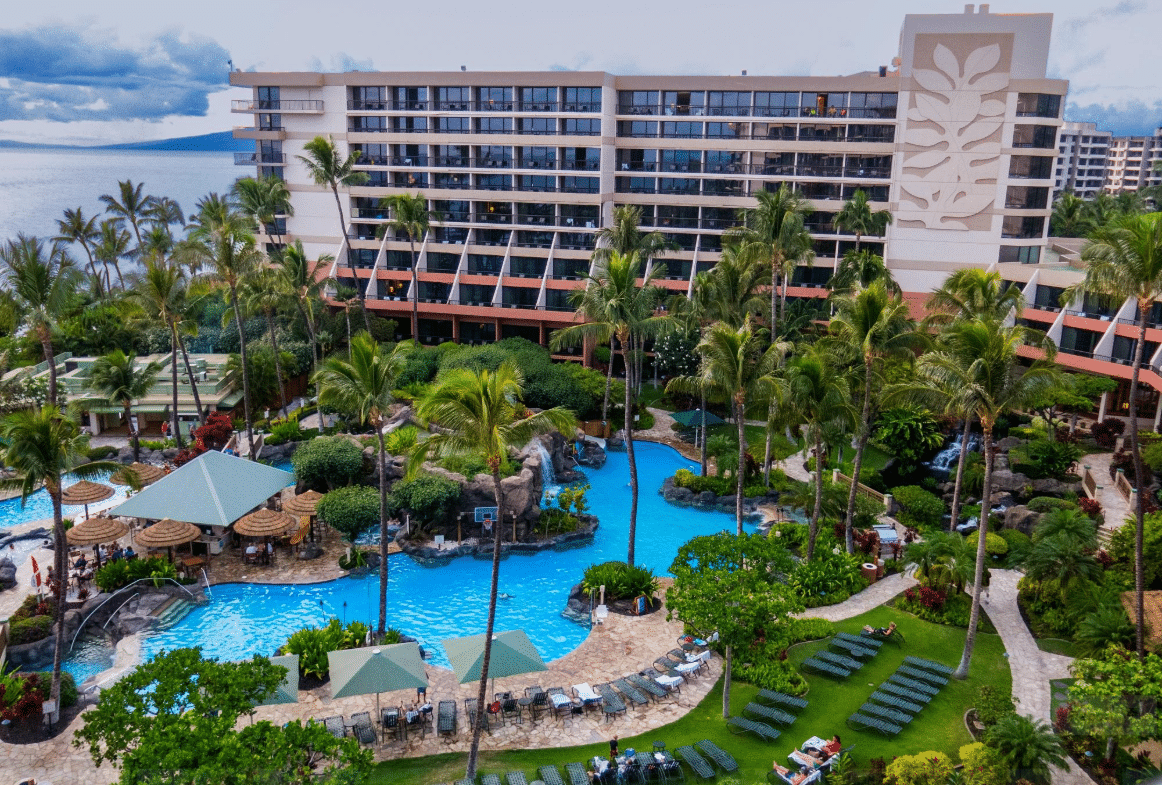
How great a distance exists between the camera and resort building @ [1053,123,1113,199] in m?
174

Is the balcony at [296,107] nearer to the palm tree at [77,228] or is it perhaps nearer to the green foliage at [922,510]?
the palm tree at [77,228]

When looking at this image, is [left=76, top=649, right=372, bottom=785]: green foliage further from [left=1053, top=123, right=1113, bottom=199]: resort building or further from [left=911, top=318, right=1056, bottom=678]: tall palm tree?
[left=1053, top=123, right=1113, bottom=199]: resort building

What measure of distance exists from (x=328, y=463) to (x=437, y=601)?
8.90 metres

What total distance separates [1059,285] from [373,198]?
48346 millimetres

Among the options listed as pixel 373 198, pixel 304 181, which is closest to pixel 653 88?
pixel 373 198

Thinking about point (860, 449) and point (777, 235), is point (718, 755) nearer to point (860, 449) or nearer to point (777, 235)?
point (860, 449)

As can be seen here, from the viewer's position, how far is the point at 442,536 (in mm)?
36094

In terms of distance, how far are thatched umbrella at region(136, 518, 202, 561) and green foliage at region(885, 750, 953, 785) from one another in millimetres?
25816

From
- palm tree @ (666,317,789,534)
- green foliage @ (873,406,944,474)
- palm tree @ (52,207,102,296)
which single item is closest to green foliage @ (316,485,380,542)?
palm tree @ (666,317,789,534)

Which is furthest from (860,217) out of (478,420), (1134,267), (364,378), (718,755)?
(718,755)

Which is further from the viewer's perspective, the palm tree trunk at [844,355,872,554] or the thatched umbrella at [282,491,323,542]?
the thatched umbrella at [282,491,323,542]

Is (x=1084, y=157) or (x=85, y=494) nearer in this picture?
(x=85, y=494)

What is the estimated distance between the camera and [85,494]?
117 feet

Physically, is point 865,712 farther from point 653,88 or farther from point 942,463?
point 653,88
